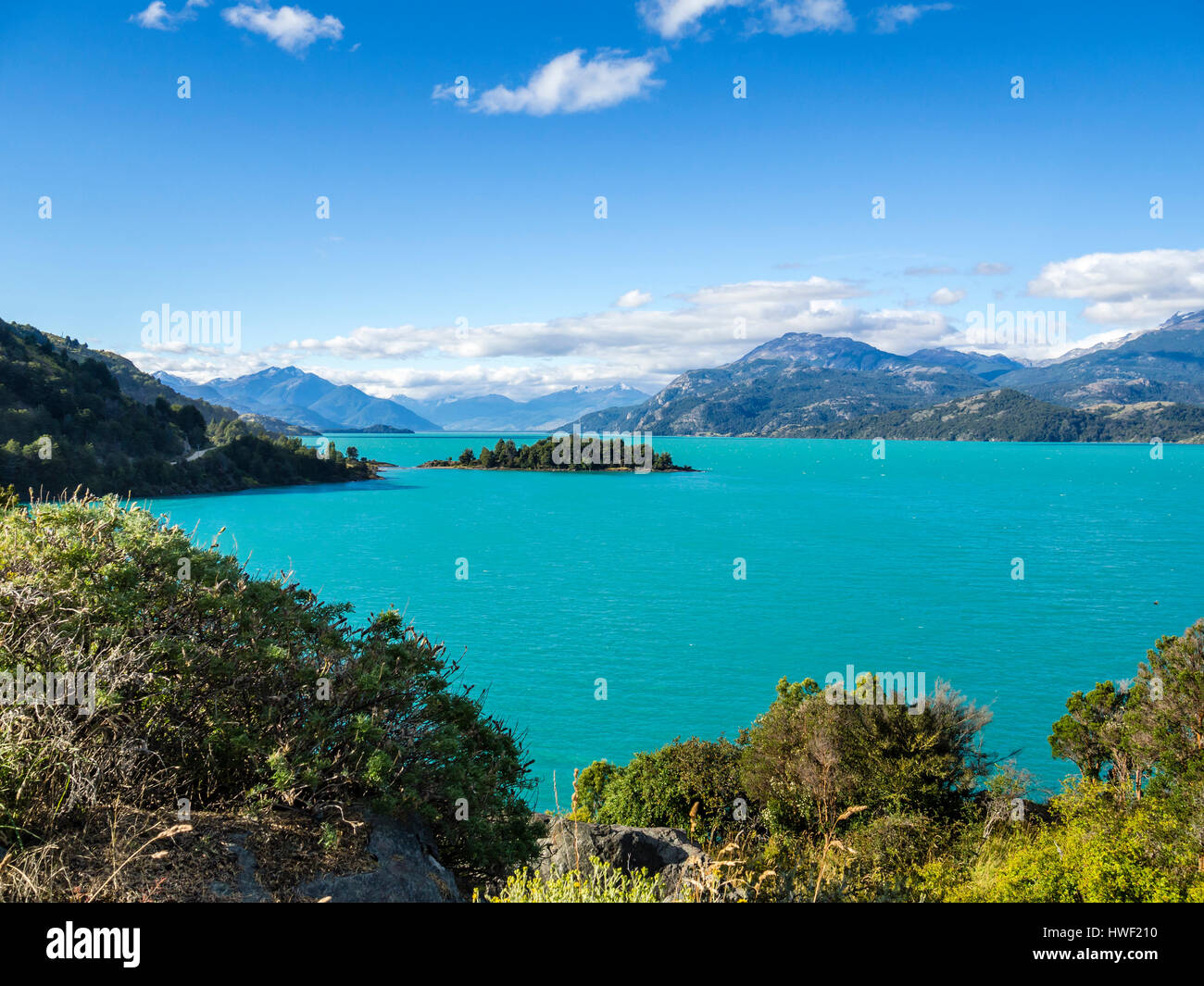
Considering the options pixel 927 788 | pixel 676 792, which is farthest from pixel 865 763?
pixel 676 792

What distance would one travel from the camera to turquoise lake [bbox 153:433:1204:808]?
1270 inches

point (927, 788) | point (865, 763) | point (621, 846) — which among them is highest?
point (621, 846)

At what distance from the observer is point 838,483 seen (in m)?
147

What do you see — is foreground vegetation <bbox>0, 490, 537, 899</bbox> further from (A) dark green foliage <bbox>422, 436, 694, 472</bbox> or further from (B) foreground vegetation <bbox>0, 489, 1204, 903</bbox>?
(A) dark green foliage <bbox>422, 436, 694, 472</bbox>

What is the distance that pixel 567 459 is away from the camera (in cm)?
18412

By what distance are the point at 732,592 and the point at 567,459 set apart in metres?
133

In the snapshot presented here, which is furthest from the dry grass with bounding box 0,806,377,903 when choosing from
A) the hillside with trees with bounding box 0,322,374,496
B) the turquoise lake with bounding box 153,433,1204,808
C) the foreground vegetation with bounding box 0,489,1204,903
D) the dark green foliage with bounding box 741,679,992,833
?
the hillside with trees with bounding box 0,322,374,496

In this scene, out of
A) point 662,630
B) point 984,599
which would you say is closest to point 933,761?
point 662,630

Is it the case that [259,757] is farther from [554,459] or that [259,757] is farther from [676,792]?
[554,459]

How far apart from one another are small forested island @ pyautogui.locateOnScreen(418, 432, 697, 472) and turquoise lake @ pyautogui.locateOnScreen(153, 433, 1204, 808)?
63.6m

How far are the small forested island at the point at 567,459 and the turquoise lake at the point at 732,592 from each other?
209ft

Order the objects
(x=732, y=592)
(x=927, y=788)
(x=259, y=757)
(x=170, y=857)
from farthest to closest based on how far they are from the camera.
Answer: (x=732, y=592)
(x=927, y=788)
(x=259, y=757)
(x=170, y=857)
